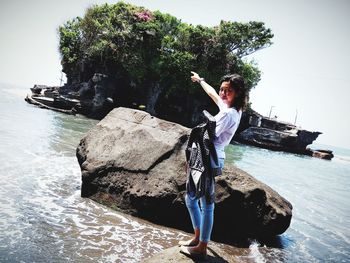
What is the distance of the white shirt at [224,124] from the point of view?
3119mm

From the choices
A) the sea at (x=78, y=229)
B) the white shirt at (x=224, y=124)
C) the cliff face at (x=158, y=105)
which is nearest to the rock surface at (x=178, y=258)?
the sea at (x=78, y=229)

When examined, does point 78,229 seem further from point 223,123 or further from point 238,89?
point 238,89

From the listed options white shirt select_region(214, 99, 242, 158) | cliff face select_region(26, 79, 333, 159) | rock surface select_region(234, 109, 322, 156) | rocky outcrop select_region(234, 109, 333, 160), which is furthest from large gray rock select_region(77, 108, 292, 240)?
rock surface select_region(234, 109, 322, 156)

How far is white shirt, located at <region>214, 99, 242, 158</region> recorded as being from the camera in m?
3.12

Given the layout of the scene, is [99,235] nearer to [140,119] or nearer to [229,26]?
[140,119]

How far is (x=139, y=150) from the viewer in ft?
20.2

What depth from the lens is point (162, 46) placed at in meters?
31.3

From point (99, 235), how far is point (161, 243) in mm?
1009

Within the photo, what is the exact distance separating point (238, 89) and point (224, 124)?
44 cm

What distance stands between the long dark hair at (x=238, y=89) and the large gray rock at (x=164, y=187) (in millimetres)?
2606

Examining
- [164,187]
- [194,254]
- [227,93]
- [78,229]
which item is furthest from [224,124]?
[78,229]

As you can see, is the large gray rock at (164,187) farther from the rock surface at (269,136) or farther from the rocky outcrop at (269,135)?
the rock surface at (269,136)

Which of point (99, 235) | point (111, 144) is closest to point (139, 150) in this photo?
point (111, 144)

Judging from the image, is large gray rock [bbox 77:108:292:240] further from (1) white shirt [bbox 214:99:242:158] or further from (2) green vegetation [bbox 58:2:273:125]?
(2) green vegetation [bbox 58:2:273:125]
